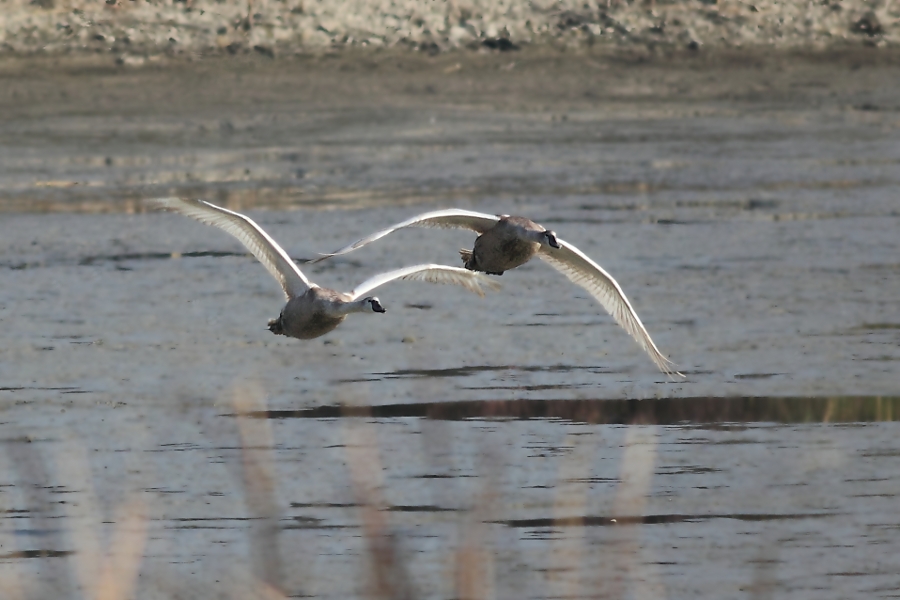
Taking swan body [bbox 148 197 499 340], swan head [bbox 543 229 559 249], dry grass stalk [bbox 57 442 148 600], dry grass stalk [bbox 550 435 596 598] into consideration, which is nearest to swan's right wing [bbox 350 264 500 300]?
swan body [bbox 148 197 499 340]

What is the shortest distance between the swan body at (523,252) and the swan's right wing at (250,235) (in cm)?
26

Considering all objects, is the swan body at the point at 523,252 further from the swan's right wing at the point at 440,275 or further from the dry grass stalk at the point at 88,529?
the dry grass stalk at the point at 88,529

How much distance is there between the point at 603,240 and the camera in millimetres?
14273

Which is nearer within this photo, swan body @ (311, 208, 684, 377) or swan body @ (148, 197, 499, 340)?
swan body @ (148, 197, 499, 340)

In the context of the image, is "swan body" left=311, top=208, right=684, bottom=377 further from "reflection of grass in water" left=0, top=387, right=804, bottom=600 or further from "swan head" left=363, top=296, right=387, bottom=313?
"reflection of grass in water" left=0, top=387, right=804, bottom=600

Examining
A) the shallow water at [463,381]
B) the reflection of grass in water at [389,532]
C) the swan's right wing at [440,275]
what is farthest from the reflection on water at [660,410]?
the swan's right wing at [440,275]

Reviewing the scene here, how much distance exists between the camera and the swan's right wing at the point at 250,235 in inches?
325

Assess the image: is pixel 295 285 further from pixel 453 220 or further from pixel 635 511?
pixel 635 511

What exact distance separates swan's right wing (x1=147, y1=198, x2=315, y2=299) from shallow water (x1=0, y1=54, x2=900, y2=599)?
73 cm

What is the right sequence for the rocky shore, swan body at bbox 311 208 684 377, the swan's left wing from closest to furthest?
swan body at bbox 311 208 684 377 < the swan's left wing < the rocky shore

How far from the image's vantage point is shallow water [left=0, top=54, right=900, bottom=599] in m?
7.48

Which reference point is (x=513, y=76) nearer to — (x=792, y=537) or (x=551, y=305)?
(x=551, y=305)

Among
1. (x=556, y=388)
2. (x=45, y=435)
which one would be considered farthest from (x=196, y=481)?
(x=556, y=388)

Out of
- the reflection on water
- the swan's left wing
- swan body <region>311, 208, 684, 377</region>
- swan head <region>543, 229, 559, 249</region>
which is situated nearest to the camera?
swan head <region>543, 229, 559, 249</region>
